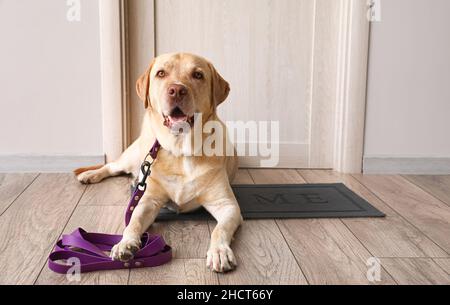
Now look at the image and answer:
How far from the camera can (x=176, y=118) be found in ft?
7.22

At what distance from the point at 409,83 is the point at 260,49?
0.90m

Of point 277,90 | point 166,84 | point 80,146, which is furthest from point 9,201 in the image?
point 277,90

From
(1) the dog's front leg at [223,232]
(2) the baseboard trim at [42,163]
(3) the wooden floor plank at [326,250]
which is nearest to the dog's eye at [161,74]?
(1) the dog's front leg at [223,232]

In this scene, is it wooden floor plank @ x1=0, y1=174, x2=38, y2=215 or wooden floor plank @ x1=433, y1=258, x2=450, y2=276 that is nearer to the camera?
wooden floor plank @ x1=433, y1=258, x2=450, y2=276

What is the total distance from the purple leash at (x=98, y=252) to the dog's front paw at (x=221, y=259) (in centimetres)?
15

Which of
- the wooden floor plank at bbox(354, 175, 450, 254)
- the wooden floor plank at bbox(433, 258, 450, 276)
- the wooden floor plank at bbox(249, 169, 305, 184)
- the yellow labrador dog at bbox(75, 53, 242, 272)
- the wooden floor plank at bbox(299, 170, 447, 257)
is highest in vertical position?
the yellow labrador dog at bbox(75, 53, 242, 272)

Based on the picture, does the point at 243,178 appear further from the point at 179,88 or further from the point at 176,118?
the point at 179,88

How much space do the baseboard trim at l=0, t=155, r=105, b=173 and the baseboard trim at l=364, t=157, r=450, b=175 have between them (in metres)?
1.62

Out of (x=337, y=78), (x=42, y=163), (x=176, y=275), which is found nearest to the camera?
(x=176, y=275)

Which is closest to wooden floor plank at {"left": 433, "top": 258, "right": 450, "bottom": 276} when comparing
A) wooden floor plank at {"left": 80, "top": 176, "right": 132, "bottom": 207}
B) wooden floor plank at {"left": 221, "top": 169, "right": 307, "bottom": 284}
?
wooden floor plank at {"left": 221, "top": 169, "right": 307, "bottom": 284}

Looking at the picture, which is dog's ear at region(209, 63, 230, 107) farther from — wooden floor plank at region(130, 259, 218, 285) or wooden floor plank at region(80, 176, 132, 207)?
wooden floor plank at region(130, 259, 218, 285)

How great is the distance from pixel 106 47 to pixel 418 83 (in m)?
1.83

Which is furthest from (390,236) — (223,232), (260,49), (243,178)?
(260,49)

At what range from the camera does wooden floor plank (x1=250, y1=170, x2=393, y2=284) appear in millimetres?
1717
